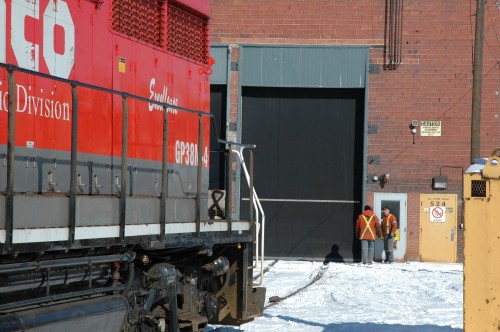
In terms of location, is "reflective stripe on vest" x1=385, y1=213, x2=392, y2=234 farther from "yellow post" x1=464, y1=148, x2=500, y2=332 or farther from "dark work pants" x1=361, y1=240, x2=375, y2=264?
"yellow post" x1=464, y1=148, x2=500, y2=332

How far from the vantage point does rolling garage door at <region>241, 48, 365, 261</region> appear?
29.1 m

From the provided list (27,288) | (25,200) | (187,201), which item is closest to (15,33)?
(25,200)

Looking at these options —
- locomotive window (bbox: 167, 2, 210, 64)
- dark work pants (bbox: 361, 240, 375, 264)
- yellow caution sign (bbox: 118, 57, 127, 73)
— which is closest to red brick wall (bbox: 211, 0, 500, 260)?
dark work pants (bbox: 361, 240, 375, 264)

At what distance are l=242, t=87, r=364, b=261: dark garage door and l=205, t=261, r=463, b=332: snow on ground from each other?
8.85 feet

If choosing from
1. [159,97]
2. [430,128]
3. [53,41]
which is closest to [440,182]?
[430,128]

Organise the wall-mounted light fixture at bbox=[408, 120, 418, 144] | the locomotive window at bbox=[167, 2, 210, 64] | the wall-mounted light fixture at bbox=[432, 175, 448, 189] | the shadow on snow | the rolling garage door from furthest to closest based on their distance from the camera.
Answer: the rolling garage door
the wall-mounted light fixture at bbox=[408, 120, 418, 144]
the wall-mounted light fixture at bbox=[432, 175, 448, 189]
the shadow on snow
the locomotive window at bbox=[167, 2, 210, 64]

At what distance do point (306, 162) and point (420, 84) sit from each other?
4.44 meters

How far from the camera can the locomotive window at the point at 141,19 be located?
28.2ft

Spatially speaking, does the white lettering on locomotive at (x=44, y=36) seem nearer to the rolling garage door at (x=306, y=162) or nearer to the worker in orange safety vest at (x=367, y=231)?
the worker in orange safety vest at (x=367, y=231)

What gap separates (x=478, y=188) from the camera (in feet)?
22.1

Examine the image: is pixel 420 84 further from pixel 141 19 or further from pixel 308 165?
pixel 141 19

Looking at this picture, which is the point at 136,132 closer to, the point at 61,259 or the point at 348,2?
the point at 61,259

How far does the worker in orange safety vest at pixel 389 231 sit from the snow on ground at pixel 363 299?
125 centimetres

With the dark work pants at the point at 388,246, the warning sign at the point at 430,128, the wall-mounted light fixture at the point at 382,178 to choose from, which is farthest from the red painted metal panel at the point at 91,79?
the warning sign at the point at 430,128
